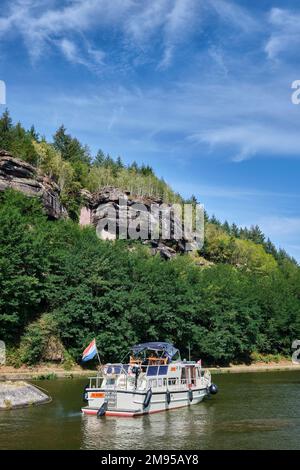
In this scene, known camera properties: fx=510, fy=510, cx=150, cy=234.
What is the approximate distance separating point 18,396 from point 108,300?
104ft

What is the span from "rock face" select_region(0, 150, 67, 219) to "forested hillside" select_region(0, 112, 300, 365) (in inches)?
293

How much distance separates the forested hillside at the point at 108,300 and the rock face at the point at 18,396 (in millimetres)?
20826

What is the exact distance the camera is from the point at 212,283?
9488 centimetres

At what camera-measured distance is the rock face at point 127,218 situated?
128 meters

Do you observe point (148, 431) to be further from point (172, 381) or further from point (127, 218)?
point (127, 218)

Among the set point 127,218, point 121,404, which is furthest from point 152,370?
point 127,218

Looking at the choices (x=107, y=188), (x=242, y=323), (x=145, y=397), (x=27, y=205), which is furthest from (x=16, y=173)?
(x=145, y=397)

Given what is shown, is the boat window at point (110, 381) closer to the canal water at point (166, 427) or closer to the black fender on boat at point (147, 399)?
the canal water at point (166, 427)

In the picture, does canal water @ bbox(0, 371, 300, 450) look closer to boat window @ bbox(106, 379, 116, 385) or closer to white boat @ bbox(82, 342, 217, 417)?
white boat @ bbox(82, 342, 217, 417)

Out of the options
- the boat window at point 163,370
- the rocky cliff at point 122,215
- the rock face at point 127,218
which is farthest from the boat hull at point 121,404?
the rock face at point 127,218

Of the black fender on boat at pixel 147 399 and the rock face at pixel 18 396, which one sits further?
the rock face at pixel 18 396

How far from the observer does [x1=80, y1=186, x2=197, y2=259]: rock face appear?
419 ft
